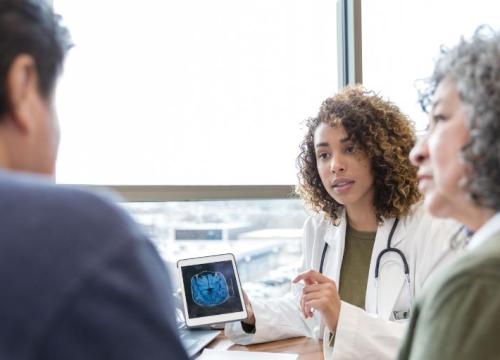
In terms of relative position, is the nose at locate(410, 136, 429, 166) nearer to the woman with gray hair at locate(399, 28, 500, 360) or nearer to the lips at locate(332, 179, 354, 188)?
the woman with gray hair at locate(399, 28, 500, 360)

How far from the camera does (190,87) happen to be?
2047mm

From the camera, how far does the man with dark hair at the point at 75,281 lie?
45cm

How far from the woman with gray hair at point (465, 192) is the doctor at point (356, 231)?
65cm

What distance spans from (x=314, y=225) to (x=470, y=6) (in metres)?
1.68

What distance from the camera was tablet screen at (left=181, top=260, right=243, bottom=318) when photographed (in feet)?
5.04

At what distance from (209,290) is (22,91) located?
1.03 meters

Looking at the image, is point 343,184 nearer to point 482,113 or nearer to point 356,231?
point 356,231

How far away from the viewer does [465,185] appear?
2.60 feet

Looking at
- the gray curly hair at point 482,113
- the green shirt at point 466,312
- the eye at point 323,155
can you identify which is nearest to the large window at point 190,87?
the eye at point 323,155

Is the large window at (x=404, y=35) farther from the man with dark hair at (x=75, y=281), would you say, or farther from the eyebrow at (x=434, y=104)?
the man with dark hair at (x=75, y=281)

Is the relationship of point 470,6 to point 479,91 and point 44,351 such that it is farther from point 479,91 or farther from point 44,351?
point 44,351

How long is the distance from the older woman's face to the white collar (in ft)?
0.19

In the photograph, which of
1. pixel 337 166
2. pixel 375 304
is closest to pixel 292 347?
pixel 375 304

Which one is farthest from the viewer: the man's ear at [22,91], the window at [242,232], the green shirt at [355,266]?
the window at [242,232]
